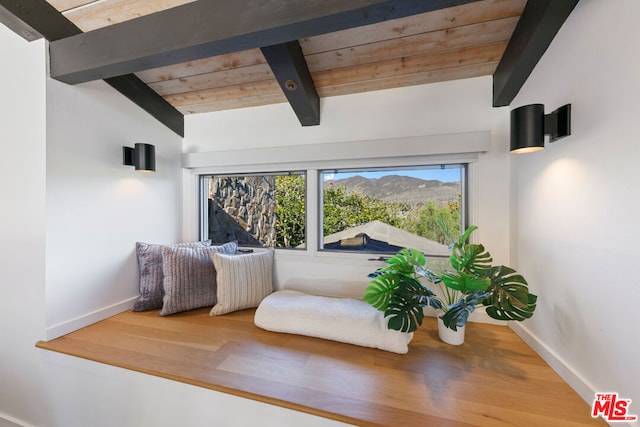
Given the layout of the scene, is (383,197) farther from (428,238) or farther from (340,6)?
(340,6)

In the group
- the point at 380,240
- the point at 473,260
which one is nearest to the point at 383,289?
the point at 473,260

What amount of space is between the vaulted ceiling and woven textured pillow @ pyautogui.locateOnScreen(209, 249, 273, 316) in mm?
1107

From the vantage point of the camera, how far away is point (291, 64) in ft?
4.28

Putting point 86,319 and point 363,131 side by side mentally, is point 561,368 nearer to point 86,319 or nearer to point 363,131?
point 363,131

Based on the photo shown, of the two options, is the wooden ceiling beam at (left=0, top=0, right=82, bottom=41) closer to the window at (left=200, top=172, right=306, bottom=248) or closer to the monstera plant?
the window at (left=200, top=172, right=306, bottom=248)

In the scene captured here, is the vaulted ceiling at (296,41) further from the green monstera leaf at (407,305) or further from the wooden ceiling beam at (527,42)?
the green monstera leaf at (407,305)

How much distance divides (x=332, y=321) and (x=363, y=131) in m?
1.23

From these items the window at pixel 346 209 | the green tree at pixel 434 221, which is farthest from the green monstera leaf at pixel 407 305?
the green tree at pixel 434 221

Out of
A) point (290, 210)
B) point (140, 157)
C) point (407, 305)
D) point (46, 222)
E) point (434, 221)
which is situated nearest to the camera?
point (407, 305)

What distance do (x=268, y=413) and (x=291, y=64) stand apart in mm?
1650

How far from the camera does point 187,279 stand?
1.58 metres

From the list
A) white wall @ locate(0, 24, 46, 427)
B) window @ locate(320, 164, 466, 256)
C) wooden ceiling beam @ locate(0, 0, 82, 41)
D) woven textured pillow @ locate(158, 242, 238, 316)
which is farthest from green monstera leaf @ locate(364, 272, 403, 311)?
wooden ceiling beam @ locate(0, 0, 82, 41)

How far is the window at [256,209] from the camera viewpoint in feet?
6.23

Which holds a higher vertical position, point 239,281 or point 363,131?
point 363,131
